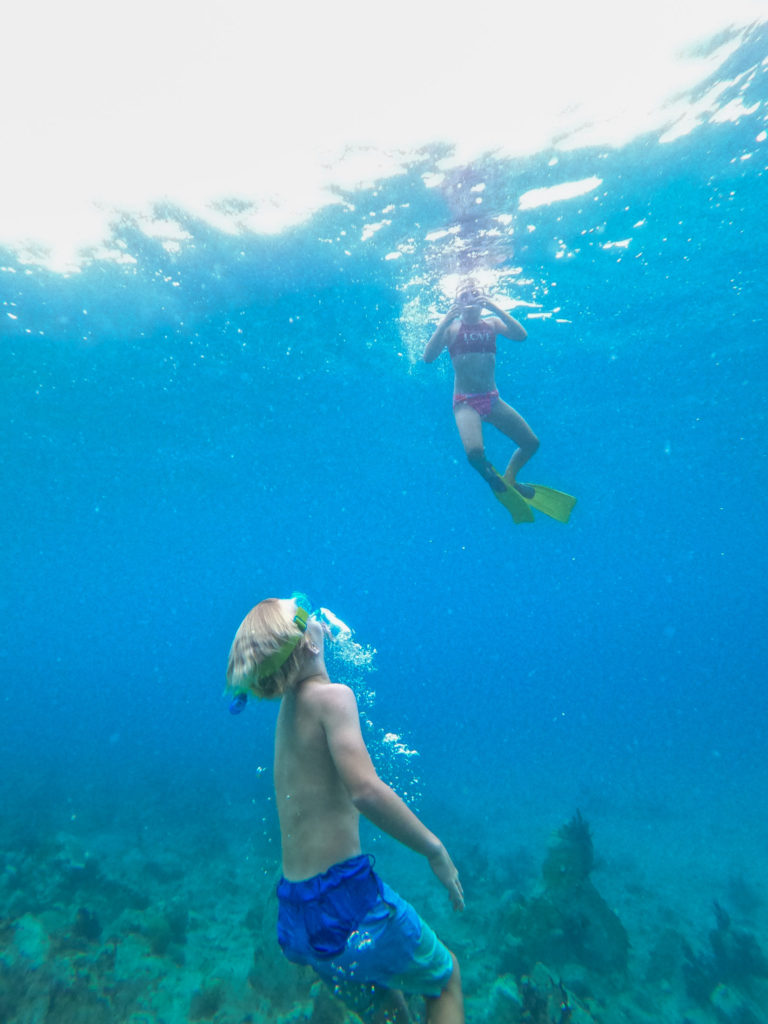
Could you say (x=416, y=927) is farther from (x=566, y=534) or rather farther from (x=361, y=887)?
(x=566, y=534)

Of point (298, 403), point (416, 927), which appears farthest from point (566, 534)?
point (416, 927)

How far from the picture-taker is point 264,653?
106 inches

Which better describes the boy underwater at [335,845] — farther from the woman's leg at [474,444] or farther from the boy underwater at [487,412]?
the boy underwater at [487,412]

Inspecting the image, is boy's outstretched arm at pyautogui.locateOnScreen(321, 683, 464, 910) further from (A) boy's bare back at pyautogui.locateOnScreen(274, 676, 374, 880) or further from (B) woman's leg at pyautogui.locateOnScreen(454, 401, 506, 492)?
(B) woman's leg at pyautogui.locateOnScreen(454, 401, 506, 492)

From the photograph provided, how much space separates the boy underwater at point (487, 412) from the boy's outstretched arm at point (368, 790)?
529cm

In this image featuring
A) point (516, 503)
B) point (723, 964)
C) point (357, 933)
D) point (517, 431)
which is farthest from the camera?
point (723, 964)

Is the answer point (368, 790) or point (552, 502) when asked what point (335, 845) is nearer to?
point (368, 790)

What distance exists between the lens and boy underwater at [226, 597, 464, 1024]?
8.14 ft

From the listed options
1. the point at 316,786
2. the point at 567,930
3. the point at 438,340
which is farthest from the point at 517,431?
the point at 567,930

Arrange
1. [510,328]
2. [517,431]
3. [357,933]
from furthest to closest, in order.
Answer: [510,328], [517,431], [357,933]

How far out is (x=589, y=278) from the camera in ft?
53.1

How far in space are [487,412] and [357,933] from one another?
758 cm

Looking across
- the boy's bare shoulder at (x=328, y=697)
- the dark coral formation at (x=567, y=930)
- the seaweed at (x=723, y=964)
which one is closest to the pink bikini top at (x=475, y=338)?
the boy's bare shoulder at (x=328, y=697)

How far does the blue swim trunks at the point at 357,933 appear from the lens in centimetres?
250
